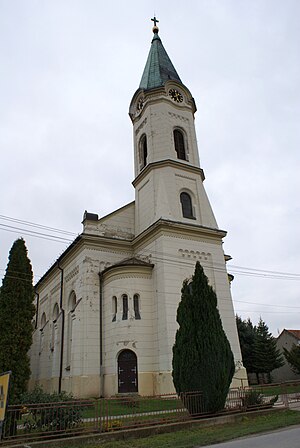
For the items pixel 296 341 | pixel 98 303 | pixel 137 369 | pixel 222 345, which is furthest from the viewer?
pixel 296 341

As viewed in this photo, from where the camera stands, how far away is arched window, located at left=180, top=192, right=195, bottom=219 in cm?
2575

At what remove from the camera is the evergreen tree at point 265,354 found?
35.3 metres

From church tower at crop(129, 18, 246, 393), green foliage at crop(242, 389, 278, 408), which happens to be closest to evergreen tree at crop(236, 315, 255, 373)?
church tower at crop(129, 18, 246, 393)

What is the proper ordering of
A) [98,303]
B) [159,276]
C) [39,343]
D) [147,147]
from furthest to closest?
[39,343] → [147,147] → [98,303] → [159,276]

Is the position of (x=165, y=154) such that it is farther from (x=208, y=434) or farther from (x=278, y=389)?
(x=208, y=434)

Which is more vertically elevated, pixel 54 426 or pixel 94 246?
pixel 94 246

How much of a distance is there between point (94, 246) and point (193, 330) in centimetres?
1351

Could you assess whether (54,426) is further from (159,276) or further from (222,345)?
(159,276)

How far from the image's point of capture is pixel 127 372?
20.9 metres

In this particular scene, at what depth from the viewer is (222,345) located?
504 inches

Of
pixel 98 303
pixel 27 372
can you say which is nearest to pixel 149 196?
pixel 98 303

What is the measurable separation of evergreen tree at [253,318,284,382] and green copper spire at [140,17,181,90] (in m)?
25.1

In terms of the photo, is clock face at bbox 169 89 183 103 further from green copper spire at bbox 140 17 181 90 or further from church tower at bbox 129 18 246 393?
green copper spire at bbox 140 17 181 90

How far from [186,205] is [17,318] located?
16.7 meters
